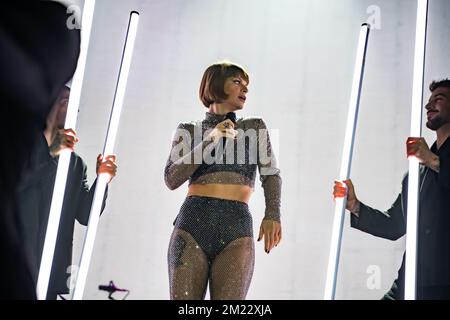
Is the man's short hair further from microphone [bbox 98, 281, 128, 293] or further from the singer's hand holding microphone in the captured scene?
microphone [bbox 98, 281, 128, 293]

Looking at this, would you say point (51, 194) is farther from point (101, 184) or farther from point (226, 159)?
point (226, 159)

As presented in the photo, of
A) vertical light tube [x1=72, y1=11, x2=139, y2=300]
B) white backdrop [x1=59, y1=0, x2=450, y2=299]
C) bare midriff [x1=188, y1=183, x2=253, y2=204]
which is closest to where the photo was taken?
vertical light tube [x1=72, y1=11, x2=139, y2=300]

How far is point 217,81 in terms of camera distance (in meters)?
2.45

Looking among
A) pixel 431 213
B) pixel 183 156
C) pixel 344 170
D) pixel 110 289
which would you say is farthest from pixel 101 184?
pixel 431 213

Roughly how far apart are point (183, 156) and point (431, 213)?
934 mm

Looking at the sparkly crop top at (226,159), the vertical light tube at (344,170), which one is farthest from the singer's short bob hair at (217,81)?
the vertical light tube at (344,170)

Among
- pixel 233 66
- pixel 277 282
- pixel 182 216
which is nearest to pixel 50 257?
pixel 182 216

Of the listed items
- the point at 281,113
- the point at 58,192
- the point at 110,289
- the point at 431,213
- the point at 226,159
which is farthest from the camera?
the point at 281,113

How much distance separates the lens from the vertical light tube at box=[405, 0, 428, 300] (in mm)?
2061

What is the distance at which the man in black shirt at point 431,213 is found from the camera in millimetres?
2318

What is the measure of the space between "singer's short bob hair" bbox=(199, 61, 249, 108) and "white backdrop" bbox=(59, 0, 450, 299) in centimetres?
66

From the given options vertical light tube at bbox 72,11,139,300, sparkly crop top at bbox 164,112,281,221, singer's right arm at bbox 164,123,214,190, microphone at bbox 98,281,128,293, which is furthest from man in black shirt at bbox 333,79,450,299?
microphone at bbox 98,281,128,293

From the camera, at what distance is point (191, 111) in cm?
321

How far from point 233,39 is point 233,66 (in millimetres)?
872
